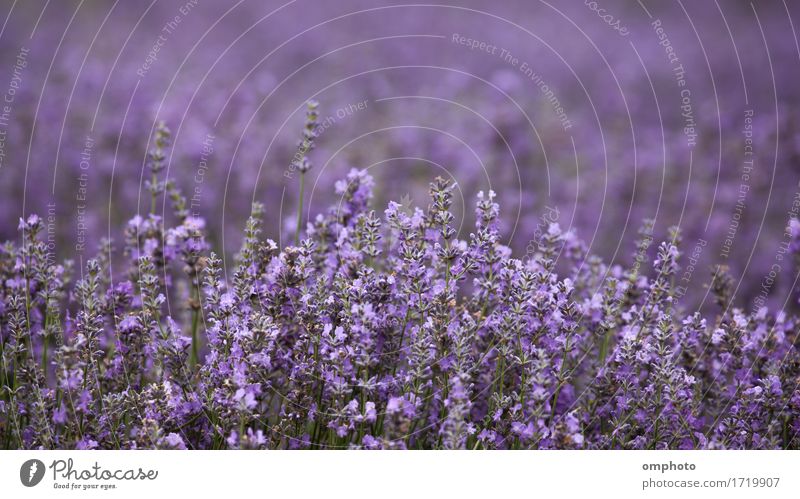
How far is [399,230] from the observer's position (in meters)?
2.34

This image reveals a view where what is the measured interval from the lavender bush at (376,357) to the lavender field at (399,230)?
0.04ft

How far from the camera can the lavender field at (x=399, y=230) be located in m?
2.29
